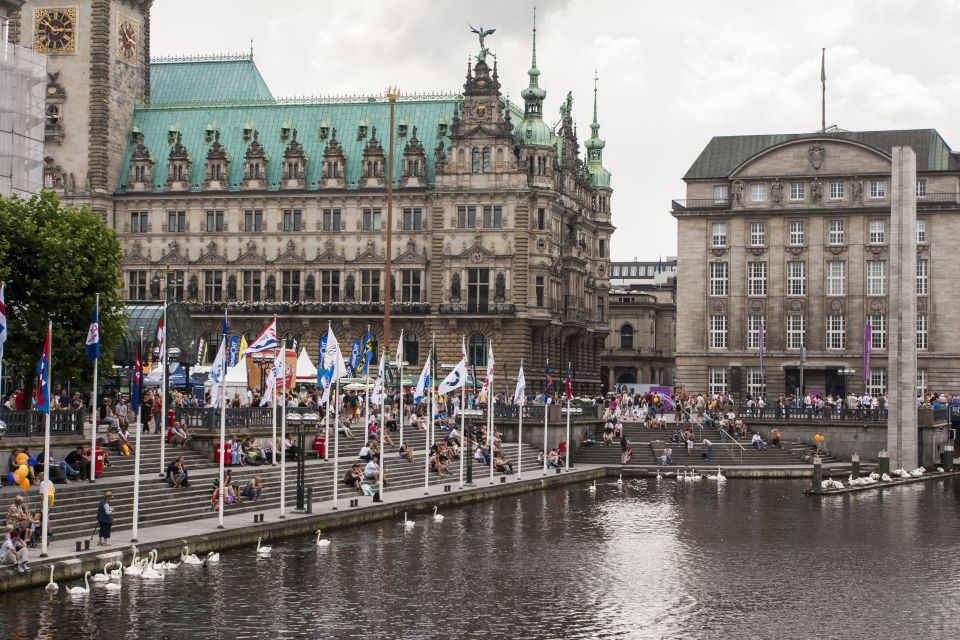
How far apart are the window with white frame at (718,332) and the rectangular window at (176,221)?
156 ft

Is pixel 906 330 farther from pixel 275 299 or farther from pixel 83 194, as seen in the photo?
pixel 83 194

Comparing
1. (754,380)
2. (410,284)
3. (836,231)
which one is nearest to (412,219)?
(410,284)

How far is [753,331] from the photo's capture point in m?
125

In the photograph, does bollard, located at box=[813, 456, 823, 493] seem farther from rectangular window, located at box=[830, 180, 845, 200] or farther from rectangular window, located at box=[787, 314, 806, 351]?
rectangular window, located at box=[830, 180, 845, 200]

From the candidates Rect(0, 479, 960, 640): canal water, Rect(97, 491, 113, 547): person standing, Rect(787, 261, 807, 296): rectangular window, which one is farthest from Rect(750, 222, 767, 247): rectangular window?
Rect(97, 491, 113, 547): person standing

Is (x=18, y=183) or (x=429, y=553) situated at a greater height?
(x=18, y=183)

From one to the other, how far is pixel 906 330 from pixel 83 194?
75.7 meters

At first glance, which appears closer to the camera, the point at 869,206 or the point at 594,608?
the point at 594,608

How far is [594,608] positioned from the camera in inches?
1583

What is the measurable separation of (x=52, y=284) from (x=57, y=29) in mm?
75633

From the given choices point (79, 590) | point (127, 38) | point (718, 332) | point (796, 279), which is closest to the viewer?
point (79, 590)

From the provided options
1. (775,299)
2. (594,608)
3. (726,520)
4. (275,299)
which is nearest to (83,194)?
(275,299)

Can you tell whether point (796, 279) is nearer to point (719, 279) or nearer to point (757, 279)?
point (757, 279)

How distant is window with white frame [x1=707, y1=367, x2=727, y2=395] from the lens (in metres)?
125
